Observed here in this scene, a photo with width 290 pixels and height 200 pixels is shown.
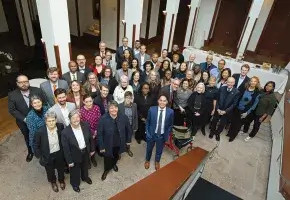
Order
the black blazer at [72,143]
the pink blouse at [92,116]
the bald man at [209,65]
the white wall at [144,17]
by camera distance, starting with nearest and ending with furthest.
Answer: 1. the black blazer at [72,143]
2. the pink blouse at [92,116]
3. the bald man at [209,65]
4. the white wall at [144,17]

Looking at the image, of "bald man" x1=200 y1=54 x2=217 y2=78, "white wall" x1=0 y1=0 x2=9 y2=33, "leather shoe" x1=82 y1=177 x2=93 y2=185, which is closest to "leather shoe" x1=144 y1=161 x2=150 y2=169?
"leather shoe" x1=82 y1=177 x2=93 y2=185

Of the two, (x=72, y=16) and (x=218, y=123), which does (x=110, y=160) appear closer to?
(x=218, y=123)

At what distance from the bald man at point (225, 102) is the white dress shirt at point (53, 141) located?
3.13 meters

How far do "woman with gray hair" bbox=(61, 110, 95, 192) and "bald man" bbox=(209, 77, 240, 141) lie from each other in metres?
2.70

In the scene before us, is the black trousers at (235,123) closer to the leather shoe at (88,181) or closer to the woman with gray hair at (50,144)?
the leather shoe at (88,181)

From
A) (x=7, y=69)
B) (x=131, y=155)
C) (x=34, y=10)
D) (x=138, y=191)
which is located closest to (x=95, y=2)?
(x=34, y=10)

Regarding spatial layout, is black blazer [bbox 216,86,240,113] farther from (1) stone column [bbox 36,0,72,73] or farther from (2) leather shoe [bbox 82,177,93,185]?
(1) stone column [bbox 36,0,72,73]

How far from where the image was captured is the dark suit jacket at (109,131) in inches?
126

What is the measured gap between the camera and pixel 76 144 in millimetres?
2979

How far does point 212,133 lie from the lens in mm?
5043

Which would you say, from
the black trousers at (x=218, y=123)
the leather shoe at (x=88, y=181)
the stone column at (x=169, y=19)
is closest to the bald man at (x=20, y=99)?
the leather shoe at (x=88, y=181)

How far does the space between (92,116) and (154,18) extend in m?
8.75

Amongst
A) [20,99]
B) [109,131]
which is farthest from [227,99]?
[20,99]

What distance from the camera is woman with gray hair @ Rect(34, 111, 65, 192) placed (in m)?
2.78
